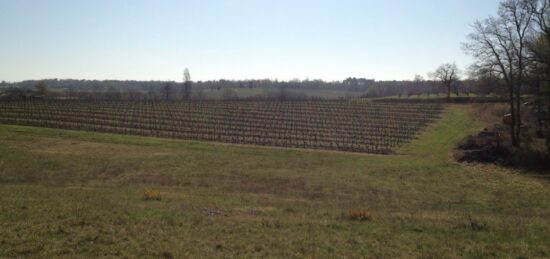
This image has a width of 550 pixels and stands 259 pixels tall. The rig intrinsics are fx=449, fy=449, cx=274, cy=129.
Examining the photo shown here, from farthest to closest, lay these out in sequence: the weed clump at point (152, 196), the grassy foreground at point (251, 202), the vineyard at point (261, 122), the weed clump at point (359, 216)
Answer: the vineyard at point (261, 122)
the weed clump at point (152, 196)
the weed clump at point (359, 216)
the grassy foreground at point (251, 202)

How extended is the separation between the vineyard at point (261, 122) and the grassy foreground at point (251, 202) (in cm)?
655

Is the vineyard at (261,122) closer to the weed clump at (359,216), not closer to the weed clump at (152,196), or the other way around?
the weed clump at (152,196)

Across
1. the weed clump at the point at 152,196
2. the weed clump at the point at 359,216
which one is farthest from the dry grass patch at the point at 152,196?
the weed clump at the point at 359,216

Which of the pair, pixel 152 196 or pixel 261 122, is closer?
pixel 152 196

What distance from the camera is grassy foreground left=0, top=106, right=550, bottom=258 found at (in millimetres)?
10352

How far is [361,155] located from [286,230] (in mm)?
28254

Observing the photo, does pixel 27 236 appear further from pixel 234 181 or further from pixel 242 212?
pixel 234 181

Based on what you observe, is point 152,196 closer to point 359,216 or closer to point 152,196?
point 152,196

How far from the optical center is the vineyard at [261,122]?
49406 mm

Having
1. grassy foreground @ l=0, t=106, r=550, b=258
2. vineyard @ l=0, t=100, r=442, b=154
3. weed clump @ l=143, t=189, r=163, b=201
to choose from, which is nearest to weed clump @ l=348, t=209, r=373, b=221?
grassy foreground @ l=0, t=106, r=550, b=258

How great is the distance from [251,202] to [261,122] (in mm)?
45013

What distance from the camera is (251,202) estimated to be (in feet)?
63.4

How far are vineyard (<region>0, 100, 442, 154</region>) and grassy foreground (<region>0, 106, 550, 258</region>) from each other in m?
6.55

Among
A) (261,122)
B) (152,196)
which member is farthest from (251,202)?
(261,122)
